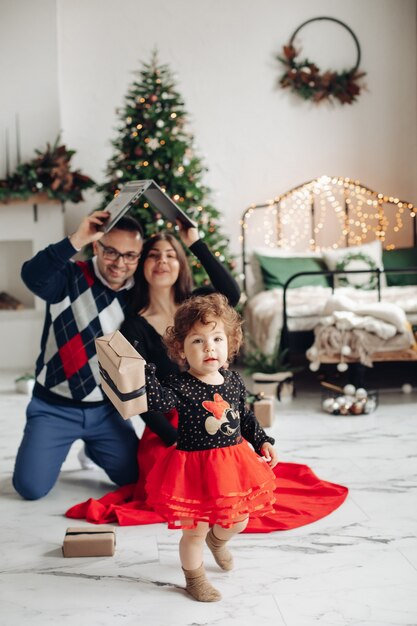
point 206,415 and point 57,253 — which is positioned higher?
point 57,253

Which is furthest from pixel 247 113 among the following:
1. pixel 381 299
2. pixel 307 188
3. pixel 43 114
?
pixel 381 299

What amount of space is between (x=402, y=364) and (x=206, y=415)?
4.00 m

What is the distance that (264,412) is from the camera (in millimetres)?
4312

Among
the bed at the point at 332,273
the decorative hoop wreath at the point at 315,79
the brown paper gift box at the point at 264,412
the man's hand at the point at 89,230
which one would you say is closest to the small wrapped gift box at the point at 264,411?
the brown paper gift box at the point at 264,412

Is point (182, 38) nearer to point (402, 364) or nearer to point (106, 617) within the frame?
point (402, 364)

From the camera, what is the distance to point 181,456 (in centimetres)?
229

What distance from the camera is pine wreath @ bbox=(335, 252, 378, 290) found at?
6039 mm

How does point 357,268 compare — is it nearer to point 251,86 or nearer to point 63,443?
point 251,86

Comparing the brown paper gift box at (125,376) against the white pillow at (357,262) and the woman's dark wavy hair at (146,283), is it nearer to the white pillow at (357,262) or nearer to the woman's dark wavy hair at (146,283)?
the woman's dark wavy hair at (146,283)

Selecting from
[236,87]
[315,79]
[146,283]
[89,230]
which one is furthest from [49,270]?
[315,79]

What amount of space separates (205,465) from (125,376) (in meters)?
0.39

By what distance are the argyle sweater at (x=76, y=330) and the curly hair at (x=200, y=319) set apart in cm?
90

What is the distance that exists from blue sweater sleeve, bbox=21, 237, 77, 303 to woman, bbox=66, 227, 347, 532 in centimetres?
29

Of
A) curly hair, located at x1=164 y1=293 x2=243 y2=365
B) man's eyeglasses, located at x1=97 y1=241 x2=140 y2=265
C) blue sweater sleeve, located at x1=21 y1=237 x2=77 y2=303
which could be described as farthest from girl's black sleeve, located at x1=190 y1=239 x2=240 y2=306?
curly hair, located at x1=164 y1=293 x2=243 y2=365
